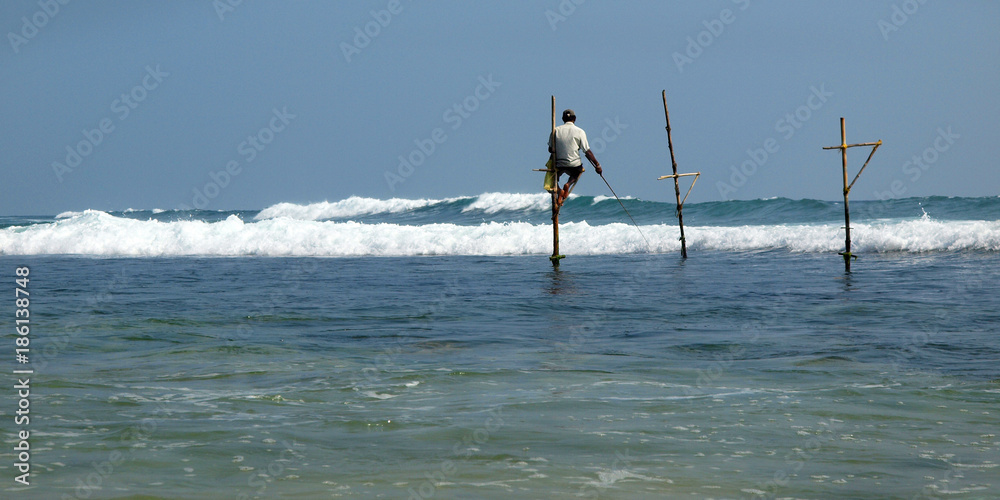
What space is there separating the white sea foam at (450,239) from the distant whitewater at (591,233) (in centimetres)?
3

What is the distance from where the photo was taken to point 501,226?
1052 inches

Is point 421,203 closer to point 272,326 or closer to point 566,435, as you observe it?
point 272,326

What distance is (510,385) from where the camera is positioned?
20.6 feet

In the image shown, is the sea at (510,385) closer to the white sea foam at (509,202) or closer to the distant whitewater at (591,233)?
the distant whitewater at (591,233)

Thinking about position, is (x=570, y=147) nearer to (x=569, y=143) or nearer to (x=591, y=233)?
(x=569, y=143)

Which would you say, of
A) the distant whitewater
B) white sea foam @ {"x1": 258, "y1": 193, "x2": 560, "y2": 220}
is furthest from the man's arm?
white sea foam @ {"x1": 258, "y1": 193, "x2": 560, "y2": 220}

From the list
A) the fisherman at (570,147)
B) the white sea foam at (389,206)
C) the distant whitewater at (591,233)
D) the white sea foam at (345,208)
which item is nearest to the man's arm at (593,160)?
the fisherman at (570,147)

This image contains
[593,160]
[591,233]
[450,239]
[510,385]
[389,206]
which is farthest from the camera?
[389,206]

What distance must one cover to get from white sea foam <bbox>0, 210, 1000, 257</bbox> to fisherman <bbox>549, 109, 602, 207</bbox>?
8022 mm

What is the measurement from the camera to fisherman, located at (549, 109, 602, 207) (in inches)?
587

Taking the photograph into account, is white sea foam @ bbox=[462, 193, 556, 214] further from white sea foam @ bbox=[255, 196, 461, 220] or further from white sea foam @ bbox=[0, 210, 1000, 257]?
white sea foam @ bbox=[0, 210, 1000, 257]

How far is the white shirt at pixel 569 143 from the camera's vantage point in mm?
15023

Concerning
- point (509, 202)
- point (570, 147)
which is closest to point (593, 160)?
point (570, 147)

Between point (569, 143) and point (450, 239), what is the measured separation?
10.3 m
